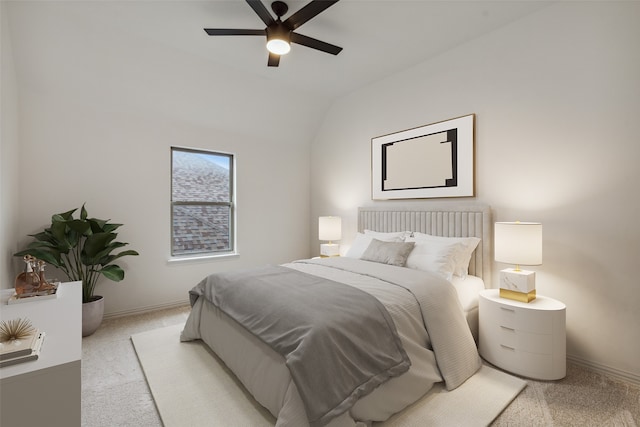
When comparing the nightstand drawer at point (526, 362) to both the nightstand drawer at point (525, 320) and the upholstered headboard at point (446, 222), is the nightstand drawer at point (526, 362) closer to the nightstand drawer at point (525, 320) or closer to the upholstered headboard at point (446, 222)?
the nightstand drawer at point (525, 320)

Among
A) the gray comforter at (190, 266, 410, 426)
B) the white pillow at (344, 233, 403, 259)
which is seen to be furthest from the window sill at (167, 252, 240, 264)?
the gray comforter at (190, 266, 410, 426)

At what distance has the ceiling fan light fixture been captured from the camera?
243 cm

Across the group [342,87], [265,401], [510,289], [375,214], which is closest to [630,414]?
[510,289]

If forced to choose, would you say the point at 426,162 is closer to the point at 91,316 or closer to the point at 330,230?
the point at 330,230

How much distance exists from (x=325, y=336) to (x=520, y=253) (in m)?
1.75

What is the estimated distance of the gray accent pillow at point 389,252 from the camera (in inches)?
118

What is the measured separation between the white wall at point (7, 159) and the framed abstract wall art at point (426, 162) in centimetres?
369

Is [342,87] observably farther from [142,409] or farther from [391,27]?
[142,409]

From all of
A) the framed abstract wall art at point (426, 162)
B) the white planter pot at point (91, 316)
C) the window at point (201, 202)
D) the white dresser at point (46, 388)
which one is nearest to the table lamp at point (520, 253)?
the framed abstract wall art at point (426, 162)

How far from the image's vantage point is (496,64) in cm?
294

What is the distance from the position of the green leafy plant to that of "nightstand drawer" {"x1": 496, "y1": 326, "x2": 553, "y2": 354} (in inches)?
140

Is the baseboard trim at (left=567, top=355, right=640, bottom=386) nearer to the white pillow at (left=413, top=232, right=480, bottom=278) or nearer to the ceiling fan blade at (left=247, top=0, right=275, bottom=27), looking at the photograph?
the white pillow at (left=413, top=232, right=480, bottom=278)

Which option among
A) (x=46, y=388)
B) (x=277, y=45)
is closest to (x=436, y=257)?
(x=277, y=45)

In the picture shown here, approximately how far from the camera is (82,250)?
2.98m
